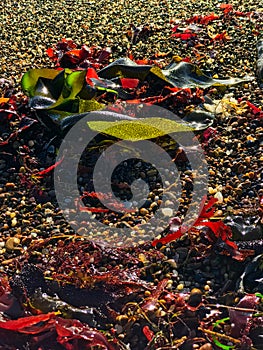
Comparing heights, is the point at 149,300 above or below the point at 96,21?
below

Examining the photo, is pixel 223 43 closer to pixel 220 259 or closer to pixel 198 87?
pixel 198 87

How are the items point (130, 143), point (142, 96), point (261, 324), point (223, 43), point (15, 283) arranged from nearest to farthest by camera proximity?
point (261, 324), point (15, 283), point (130, 143), point (142, 96), point (223, 43)

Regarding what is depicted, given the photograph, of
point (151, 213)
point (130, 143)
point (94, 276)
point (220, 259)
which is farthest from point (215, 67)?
point (94, 276)

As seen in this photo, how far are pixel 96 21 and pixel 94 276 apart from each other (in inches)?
92.8

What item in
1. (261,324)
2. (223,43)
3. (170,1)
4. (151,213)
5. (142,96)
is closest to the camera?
(261,324)

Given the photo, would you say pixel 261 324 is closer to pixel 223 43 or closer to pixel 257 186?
pixel 257 186

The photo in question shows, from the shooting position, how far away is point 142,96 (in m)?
2.78

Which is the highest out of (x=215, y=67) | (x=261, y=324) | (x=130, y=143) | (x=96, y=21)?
(x=96, y=21)

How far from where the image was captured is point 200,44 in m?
3.37

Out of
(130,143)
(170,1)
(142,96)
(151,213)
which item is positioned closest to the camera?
(151,213)

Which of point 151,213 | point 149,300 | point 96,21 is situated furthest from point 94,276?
point 96,21

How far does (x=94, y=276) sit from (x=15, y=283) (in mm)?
251

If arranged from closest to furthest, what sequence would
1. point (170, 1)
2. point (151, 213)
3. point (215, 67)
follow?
point (151, 213), point (215, 67), point (170, 1)

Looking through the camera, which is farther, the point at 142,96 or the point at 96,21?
the point at 96,21
